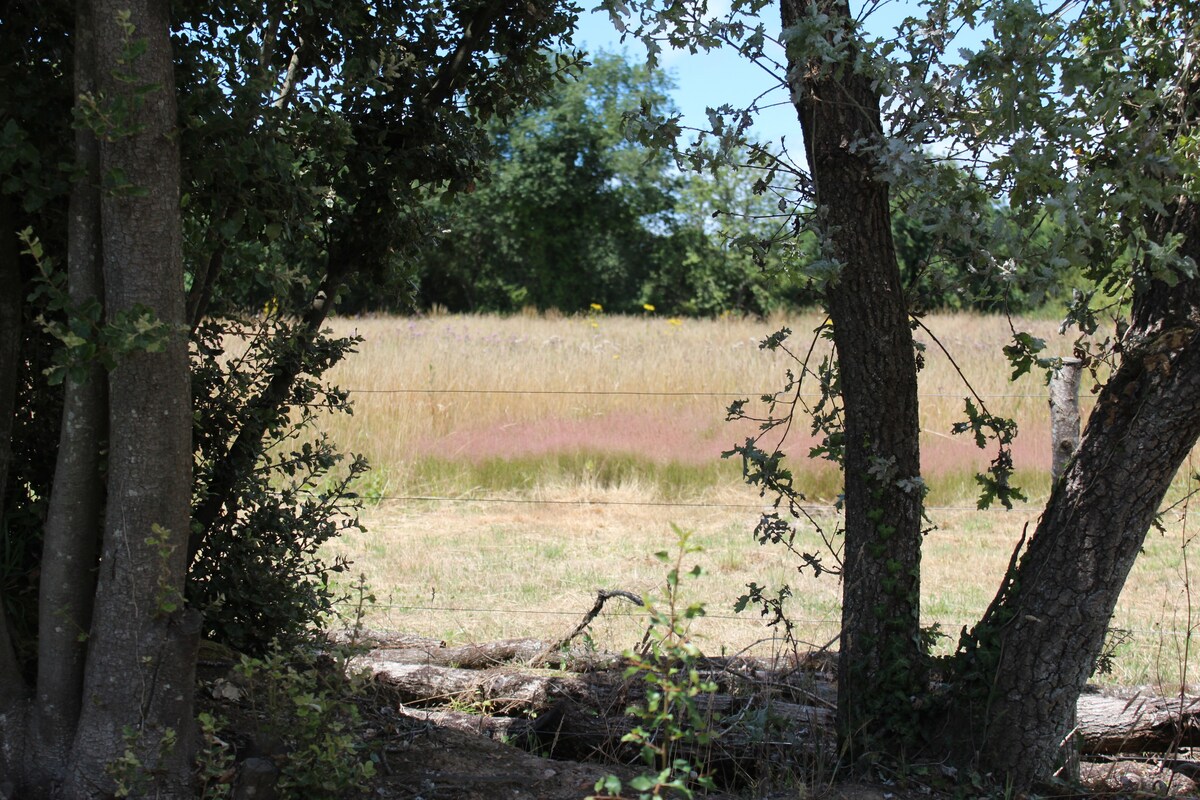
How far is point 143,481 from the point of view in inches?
106

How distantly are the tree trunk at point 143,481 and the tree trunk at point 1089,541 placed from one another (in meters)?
2.34

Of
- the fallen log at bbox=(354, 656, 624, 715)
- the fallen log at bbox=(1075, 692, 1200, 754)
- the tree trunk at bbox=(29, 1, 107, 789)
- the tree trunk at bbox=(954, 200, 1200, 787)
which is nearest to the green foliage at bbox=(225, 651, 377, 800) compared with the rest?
the tree trunk at bbox=(29, 1, 107, 789)

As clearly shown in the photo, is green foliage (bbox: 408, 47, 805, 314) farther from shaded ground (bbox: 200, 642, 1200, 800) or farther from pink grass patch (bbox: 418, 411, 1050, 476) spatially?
shaded ground (bbox: 200, 642, 1200, 800)

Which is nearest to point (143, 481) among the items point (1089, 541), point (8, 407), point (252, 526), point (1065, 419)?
point (8, 407)

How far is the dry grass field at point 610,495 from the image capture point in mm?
6086

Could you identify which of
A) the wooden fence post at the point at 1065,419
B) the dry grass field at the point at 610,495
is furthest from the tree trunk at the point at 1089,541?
the wooden fence post at the point at 1065,419

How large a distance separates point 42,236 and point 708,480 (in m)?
6.90

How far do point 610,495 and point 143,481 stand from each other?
258 inches

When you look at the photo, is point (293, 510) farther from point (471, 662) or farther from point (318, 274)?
point (471, 662)

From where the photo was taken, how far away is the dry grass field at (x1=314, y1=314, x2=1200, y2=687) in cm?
609

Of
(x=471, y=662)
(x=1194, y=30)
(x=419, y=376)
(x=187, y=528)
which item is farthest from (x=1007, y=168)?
(x=419, y=376)

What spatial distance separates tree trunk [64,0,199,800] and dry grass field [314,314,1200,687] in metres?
2.78

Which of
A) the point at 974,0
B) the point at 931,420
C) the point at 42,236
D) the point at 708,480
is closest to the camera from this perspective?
the point at 974,0

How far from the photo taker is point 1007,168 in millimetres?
2619
